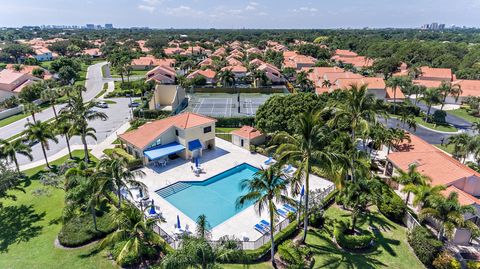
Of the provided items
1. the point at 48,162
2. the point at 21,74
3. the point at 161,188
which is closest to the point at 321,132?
the point at 161,188

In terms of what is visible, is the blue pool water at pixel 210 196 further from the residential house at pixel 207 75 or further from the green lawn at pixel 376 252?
the residential house at pixel 207 75

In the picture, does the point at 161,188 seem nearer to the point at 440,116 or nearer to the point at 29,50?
the point at 440,116

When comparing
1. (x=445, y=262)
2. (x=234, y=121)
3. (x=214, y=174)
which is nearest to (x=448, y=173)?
(x=445, y=262)

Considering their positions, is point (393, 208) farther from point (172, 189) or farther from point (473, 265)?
point (172, 189)

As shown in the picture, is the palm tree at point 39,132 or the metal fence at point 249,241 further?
the palm tree at point 39,132

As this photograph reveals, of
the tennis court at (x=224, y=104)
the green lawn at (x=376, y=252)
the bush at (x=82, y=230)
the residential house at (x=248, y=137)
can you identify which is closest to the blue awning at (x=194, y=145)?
the residential house at (x=248, y=137)

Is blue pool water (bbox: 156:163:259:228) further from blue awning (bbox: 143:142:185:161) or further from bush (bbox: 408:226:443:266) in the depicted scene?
bush (bbox: 408:226:443:266)
